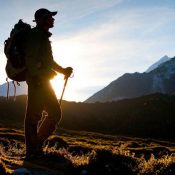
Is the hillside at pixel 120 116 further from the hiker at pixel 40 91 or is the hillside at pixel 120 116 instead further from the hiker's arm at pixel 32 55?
the hiker's arm at pixel 32 55

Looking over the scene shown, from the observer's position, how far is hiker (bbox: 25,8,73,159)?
886 cm

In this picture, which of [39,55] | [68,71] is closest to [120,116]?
[68,71]

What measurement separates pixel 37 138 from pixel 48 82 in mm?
1338

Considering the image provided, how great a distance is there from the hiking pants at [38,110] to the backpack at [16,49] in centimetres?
41

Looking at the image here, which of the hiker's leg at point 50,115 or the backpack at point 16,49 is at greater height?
the backpack at point 16,49

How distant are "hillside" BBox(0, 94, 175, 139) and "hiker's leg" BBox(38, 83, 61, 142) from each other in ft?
330

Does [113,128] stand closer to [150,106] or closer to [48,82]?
[150,106]

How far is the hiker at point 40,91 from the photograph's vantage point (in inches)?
349

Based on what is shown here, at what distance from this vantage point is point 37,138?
919 cm

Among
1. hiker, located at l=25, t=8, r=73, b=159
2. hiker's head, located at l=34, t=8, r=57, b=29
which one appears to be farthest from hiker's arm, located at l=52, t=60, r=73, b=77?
hiker's head, located at l=34, t=8, r=57, b=29

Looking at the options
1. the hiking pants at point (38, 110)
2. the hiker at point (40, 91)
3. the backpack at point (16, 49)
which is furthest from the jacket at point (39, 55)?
the hiking pants at point (38, 110)

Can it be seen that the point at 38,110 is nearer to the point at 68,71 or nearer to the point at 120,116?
the point at 68,71

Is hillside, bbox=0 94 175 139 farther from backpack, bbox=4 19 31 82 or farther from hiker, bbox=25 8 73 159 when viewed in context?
backpack, bbox=4 19 31 82

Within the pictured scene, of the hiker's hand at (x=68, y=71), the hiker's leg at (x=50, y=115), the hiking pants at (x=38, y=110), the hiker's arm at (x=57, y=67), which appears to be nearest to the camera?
the hiking pants at (x=38, y=110)
